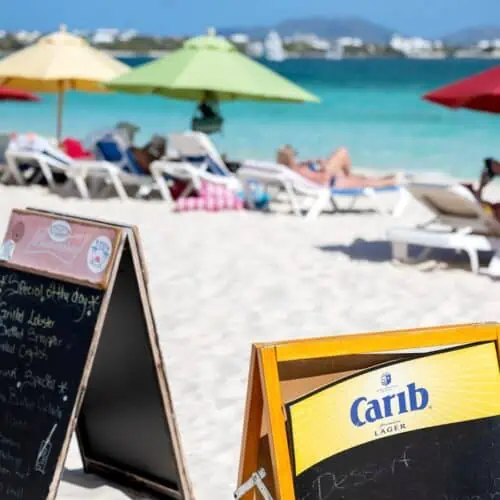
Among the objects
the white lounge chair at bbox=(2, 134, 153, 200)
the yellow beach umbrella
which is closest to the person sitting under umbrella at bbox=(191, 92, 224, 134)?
the yellow beach umbrella

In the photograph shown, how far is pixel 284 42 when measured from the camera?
4333 inches

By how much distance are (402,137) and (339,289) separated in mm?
20975

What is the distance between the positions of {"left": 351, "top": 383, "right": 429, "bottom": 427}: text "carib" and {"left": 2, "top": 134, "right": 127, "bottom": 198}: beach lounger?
8486 millimetres

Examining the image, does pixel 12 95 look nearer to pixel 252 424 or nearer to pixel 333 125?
pixel 252 424

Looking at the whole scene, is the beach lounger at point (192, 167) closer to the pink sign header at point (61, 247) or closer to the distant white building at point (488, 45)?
the pink sign header at point (61, 247)

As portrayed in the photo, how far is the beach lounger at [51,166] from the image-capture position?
11133 mm

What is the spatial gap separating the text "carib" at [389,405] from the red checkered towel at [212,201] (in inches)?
301

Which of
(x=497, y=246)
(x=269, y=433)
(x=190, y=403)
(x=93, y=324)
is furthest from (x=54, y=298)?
(x=497, y=246)

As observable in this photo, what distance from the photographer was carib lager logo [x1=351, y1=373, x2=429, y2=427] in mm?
2609

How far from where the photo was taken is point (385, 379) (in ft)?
8.64

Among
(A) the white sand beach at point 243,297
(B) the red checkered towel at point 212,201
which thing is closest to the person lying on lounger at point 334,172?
(A) the white sand beach at point 243,297

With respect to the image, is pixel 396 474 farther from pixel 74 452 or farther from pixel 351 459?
pixel 74 452

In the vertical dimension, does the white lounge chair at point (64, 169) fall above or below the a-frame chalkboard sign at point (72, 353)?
below

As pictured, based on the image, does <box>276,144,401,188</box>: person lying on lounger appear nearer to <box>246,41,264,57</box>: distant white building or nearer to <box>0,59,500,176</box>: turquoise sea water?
<box>0,59,500,176</box>: turquoise sea water
